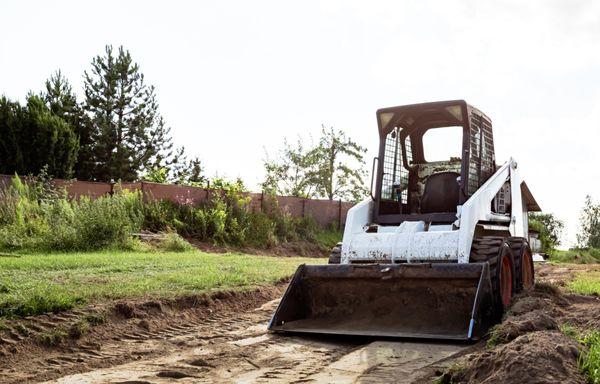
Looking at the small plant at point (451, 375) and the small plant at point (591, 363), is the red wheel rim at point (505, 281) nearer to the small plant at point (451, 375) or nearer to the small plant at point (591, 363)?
the small plant at point (591, 363)

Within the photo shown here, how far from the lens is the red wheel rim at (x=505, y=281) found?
28.4 feet

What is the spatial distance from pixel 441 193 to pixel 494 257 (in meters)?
1.68

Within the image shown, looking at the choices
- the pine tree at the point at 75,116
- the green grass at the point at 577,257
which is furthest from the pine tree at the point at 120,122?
the green grass at the point at 577,257

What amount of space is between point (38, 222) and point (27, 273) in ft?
18.9

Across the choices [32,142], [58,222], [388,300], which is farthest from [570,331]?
[32,142]

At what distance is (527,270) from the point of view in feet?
33.5

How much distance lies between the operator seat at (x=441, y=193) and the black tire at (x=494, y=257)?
860 millimetres

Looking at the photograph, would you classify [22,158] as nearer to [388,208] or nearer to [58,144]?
[58,144]

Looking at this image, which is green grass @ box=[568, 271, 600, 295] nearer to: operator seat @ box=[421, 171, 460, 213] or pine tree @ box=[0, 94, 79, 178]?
operator seat @ box=[421, 171, 460, 213]

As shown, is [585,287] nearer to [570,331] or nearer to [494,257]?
[494,257]

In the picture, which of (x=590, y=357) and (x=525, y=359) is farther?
(x=590, y=357)

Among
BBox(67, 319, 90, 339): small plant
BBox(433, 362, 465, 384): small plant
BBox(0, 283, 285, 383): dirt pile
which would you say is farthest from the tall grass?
BBox(433, 362, 465, 384): small plant

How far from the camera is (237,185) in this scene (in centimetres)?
2372

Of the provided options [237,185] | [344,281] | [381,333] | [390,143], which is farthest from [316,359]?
[237,185]
